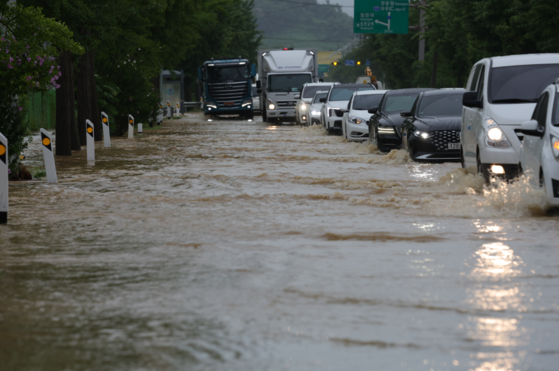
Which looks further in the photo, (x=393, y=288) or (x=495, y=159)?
(x=495, y=159)

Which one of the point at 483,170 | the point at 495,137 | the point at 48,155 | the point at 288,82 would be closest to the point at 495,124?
the point at 495,137

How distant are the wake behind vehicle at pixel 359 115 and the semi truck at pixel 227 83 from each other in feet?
86.9

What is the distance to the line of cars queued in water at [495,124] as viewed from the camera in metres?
11.1

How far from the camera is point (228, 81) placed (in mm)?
55250

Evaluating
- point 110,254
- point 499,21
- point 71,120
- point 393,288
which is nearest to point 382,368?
point 393,288

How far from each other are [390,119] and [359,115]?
5514 mm

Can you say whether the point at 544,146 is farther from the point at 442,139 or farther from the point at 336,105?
the point at 336,105

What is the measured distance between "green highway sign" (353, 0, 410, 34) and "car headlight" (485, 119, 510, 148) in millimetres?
45894

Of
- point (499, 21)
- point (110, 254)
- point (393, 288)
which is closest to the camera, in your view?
point (393, 288)

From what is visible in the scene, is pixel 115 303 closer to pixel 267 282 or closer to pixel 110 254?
pixel 267 282

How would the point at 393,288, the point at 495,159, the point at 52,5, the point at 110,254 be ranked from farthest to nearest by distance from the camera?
the point at 52,5
the point at 495,159
the point at 110,254
the point at 393,288

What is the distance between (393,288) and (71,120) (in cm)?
1808

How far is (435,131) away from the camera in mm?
18719

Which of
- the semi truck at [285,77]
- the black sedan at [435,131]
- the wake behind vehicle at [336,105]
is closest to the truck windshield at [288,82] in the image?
the semi truck at [285,77]
